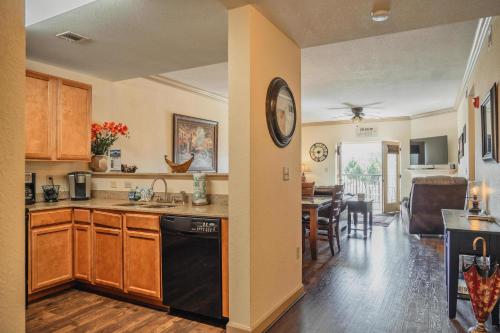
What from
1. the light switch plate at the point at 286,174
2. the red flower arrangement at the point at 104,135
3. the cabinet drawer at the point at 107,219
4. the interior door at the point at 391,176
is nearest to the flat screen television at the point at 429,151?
the interior door at the point at 391,176

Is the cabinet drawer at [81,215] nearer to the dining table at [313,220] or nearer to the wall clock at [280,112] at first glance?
the wall clock at [280,112]

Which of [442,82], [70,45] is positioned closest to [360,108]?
[442,82]

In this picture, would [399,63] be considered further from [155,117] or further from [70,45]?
[70,45]

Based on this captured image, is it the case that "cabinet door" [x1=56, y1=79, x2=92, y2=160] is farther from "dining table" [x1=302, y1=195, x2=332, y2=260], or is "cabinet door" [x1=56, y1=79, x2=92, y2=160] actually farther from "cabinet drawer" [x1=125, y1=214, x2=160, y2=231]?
"dining table" [x1=302, y1=195, x2=332, y2=260]

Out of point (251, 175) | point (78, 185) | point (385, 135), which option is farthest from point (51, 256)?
point (385, 135)

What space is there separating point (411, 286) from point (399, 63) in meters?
2.94

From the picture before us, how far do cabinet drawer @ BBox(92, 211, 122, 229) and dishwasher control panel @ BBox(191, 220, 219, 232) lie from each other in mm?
872

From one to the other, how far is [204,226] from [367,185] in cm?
809

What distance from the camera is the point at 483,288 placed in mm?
2221

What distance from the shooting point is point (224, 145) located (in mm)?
6680

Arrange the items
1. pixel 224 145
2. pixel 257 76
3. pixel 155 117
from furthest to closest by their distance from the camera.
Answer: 1. pixel 224 145
2. pixel 155 117
3. pixel 257 76

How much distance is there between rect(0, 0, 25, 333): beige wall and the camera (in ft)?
1.92

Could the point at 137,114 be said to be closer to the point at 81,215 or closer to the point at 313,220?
the point at 81,215

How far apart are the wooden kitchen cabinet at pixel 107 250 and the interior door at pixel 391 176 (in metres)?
7.51
